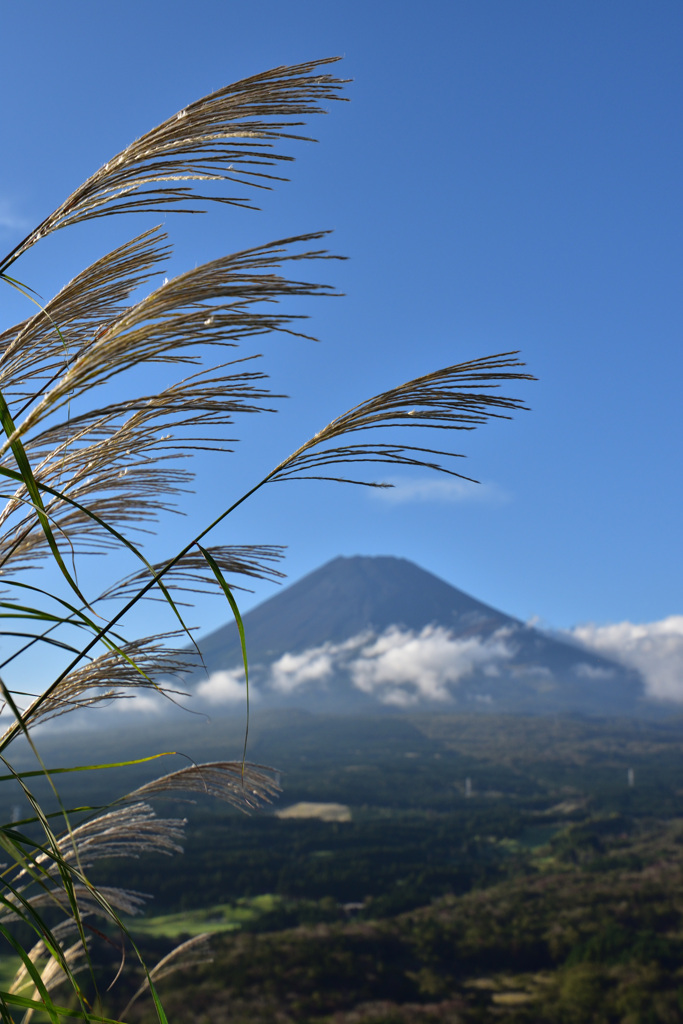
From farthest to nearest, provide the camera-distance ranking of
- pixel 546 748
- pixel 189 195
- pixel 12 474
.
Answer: pixel 546 748
pixel 189 195
pixel 12 474

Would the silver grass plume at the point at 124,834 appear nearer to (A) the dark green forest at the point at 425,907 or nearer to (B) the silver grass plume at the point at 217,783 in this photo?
(B) the silver grass plume at the point at 217,783

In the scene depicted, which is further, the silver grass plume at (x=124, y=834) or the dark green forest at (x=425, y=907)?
the dark green forest at (x=425, y=907)

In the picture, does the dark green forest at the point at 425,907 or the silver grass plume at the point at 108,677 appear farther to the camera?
the dark green forest at the point at 425,907

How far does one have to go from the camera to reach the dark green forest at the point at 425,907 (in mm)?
36469

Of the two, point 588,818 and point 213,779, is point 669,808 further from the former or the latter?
point 213,779

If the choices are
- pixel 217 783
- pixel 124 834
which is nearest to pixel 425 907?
pixel 124 834

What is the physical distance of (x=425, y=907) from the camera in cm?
5478

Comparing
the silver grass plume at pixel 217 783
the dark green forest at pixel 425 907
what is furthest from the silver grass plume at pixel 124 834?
the dark green forest at pixel 425 907

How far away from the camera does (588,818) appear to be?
91.6m

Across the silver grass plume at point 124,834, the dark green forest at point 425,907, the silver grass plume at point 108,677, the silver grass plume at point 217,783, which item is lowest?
the dark green forest at point 425,907

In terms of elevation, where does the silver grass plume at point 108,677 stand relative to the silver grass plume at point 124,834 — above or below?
above

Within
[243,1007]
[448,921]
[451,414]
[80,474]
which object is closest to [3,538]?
[80,474]

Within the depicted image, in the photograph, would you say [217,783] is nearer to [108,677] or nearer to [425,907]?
[108,677]

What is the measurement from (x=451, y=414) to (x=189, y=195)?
1.49 ft
